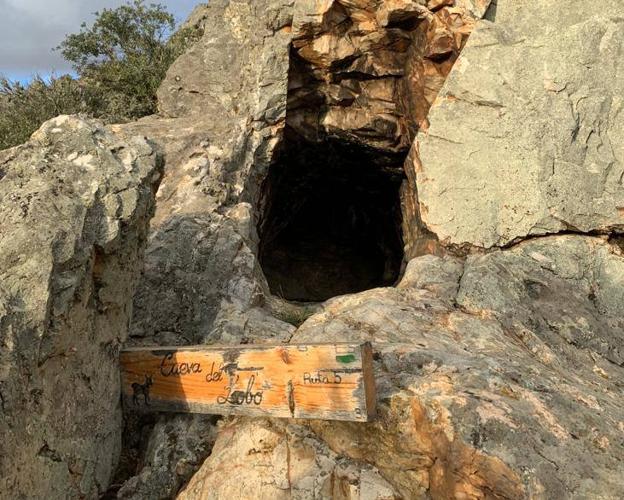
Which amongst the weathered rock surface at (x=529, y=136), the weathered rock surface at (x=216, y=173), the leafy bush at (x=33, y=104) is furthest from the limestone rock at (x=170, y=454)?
the leafy bush at (x=33, y=104)

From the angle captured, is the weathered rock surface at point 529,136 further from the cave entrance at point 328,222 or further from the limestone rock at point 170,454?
the limestone rock at point 170,454

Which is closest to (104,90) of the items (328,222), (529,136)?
(328,222)

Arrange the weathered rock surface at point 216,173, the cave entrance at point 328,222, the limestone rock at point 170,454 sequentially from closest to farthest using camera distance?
the limestone rock at point 170,454
the weathered rock surface at point 216,173
the cave entrance at point 328,222

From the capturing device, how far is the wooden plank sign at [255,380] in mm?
3322

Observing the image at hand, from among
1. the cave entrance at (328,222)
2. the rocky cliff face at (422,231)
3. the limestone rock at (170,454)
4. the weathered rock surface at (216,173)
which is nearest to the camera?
the rocky cliff face at (422,231)

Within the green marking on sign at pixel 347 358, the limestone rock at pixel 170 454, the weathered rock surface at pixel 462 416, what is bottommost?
the limestone rock at pixel 170 454

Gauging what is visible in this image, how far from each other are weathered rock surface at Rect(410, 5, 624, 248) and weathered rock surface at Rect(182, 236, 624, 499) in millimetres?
1574

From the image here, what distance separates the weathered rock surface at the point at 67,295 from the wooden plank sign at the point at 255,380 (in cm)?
29

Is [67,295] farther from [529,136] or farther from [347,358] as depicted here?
[529,136]

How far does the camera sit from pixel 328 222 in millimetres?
14109

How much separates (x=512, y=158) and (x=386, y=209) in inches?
235

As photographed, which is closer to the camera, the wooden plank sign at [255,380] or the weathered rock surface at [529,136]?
the wooden plank sign at [255,380]

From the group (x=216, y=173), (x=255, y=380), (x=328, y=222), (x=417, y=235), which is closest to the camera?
(x=255, y=380)

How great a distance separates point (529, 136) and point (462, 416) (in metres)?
4.58
